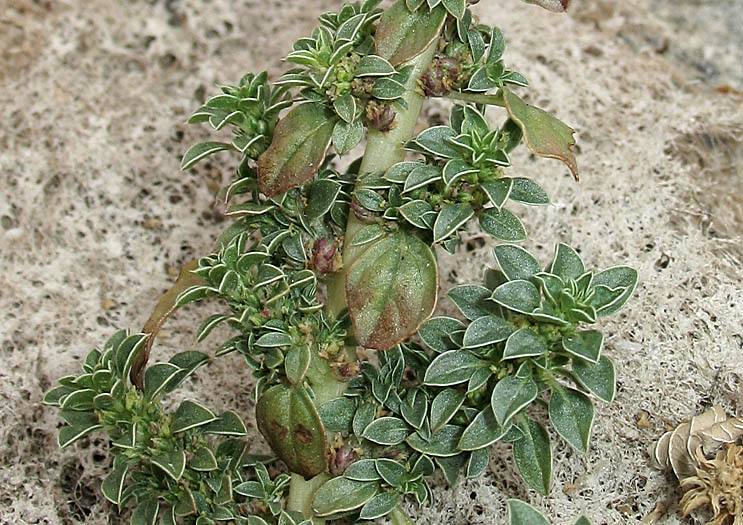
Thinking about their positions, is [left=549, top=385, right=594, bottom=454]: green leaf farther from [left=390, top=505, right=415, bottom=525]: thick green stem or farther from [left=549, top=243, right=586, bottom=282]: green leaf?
[left=390, top=505, right=415, bottom=525]: thick green stem

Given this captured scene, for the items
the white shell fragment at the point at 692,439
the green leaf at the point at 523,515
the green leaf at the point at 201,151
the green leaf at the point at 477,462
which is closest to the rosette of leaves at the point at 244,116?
the green leaf at the point at 201,151

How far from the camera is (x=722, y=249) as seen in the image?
99.9 inches

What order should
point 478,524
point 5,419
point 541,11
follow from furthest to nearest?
point 541,11 → point 5,419 → point 478,524

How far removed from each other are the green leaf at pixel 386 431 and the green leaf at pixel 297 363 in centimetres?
20

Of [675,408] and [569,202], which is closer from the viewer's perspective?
[675,408]

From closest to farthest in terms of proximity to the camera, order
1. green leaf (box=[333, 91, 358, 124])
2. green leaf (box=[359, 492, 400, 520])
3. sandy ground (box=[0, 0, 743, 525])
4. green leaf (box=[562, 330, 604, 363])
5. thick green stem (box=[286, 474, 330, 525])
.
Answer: green leaf (box=[562, 330, 604, 363]) < green leaf (box=[333, 91, 358, 124]) < green leaf (box=[359, 492, 400, 520]) < thick green stem (box=[286, 474, 330, 525]) < sandy ground (box=[0, 0, 743, 525])

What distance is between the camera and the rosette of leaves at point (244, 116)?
6.23ft

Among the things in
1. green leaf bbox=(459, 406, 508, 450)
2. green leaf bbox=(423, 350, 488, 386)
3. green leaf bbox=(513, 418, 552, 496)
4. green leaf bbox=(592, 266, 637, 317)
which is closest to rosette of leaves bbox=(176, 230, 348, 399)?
green leaf bbox=(423, 350, 488, 386)

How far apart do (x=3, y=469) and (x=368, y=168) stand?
1.20m

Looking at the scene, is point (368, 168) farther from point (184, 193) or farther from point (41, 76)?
point (41, 76)

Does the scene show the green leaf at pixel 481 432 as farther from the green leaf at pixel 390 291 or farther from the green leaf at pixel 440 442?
the green leaf at pixel 390 291

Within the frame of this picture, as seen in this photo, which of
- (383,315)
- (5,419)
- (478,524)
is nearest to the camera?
(383,315)

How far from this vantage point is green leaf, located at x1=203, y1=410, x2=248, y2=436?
1984 mm

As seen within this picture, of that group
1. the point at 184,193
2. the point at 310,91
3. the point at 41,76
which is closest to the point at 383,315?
the point at 310,91
